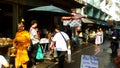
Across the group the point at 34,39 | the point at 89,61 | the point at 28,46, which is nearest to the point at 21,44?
the point at 28,46

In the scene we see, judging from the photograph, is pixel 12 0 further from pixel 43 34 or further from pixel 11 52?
pixel 43 34

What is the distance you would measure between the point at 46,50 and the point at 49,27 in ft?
14.0


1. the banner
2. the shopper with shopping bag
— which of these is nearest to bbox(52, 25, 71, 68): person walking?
the shopper with shopping bag

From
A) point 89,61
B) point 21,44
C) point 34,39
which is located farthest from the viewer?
point 34,39

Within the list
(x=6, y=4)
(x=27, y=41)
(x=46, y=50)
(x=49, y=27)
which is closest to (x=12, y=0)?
(x=6, y=4)

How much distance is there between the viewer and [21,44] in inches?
496

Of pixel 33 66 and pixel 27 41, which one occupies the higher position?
pixel 27 41

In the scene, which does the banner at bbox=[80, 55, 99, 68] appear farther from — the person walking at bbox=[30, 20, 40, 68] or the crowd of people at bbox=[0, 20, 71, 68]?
the person walking at bbox=[30, 20, 40, 68]

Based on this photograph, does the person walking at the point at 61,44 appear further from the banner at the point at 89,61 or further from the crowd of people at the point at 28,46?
the banner at the point at 89,61

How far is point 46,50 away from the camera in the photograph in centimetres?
2081

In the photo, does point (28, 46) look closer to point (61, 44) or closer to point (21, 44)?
point (21, 44)

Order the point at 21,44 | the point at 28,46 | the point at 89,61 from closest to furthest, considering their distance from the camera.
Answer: the point at 89,61 → the point at 21,44 → the point at 28,46

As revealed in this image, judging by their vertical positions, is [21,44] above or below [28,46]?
above

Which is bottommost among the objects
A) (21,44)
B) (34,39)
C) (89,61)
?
(34,39)
